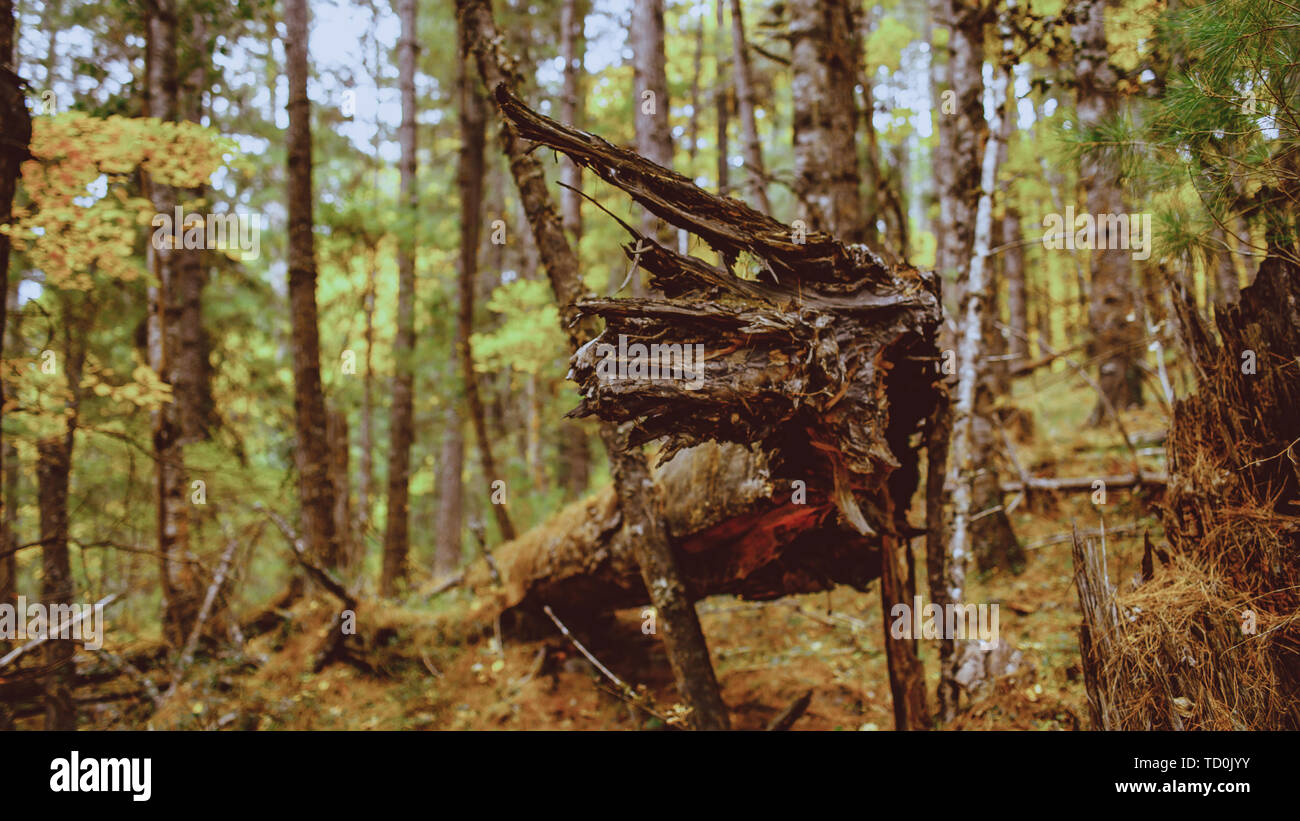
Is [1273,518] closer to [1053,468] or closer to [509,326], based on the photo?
[1053,468]

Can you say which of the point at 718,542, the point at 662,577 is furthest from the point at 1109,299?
the point at 662,577

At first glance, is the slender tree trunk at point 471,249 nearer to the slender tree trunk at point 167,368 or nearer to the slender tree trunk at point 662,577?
the slender tree trunk at point 167,368

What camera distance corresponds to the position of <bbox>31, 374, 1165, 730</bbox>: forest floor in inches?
242

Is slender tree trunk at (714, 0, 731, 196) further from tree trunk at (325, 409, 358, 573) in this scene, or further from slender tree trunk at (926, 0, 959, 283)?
tree trunk at (325, 409, 358, 573)

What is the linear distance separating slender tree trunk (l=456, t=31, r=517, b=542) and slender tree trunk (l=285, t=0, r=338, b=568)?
84.3 inches

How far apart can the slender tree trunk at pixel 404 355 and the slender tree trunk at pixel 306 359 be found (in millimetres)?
1617

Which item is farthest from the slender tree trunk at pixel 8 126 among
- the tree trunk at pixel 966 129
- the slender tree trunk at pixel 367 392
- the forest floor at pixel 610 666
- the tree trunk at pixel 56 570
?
the tree trunk at pixel 966 129

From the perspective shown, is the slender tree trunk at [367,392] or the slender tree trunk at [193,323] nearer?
the slender tree trunk at [193,323]

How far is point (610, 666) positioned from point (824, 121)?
236 inches

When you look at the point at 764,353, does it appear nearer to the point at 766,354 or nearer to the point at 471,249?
the point at 766,354

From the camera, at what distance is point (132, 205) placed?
24.4 ft

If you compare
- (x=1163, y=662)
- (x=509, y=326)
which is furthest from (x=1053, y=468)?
(x=509, y=326)

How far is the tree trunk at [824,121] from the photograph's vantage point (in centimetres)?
660
